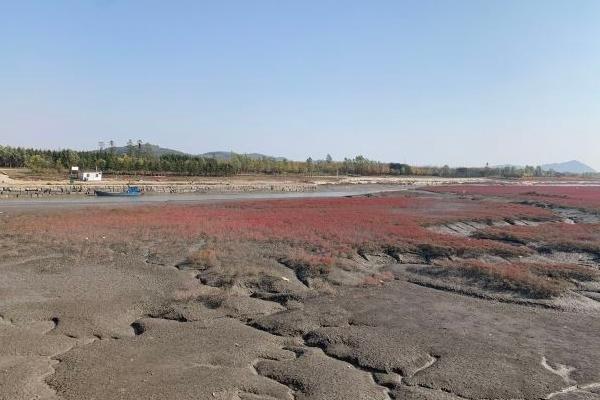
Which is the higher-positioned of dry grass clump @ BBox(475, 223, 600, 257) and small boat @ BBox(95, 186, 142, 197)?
small boat @ BBox(95, 186, 142, 197)

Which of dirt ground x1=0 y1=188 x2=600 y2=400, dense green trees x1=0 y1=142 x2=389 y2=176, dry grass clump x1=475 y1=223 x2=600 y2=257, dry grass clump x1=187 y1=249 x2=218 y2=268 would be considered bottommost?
dry grass clump x1=475 y1=223 x2=600 y2=257

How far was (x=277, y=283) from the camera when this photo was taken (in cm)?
1700

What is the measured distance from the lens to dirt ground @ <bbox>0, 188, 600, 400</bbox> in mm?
9375

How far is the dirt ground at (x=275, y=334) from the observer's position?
9.38 metres

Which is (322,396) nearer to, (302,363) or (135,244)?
(302,363)

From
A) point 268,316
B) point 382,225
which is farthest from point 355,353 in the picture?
point 382,225

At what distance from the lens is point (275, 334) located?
40.3 feet

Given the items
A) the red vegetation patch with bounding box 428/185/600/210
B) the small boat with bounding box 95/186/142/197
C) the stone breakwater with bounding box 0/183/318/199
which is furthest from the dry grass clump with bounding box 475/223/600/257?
the stone breakwater with bounding box 0/183/318/199

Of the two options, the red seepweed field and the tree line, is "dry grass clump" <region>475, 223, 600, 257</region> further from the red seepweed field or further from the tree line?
the tree line

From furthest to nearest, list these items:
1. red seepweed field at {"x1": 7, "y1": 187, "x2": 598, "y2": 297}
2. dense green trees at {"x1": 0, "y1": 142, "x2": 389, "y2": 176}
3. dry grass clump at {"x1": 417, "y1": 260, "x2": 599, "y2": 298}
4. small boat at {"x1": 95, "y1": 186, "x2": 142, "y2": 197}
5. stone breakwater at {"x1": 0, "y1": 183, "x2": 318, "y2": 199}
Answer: dense green trees at {"x1": 0, "y1": 142, "x2": 389, "y2": 176}
small boat at {"x1": 95, "y1": 186, "x2": 142, "y2": 197}
stone breakwater at {"x1": 0, "y1": 183, "x2": 318, "y2": 199}
red seepweed field at {"x1": 7, "y1": 187, "x2": 598, "y2": 297}
dry grass clump at {"x1": 417, "y1": 260, "x2": 599, "y2": 298}

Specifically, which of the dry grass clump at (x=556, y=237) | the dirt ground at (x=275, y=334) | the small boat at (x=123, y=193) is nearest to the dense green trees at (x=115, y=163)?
the small boat at (x=123, y=193)

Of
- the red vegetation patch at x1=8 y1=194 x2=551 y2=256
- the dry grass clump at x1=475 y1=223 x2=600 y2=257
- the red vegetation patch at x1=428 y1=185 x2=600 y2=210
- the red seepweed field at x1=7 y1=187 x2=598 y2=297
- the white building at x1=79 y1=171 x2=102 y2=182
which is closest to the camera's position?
the red seepweed field at x1=7 y1=187 x2=598 y2=297

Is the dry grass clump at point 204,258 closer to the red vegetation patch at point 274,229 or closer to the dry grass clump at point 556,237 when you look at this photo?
the red vegetation patch at point 274,229

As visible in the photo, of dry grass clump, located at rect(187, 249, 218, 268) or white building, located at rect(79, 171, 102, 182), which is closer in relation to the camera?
dry grass clump, located at rect(187, 249, 218, 268)
